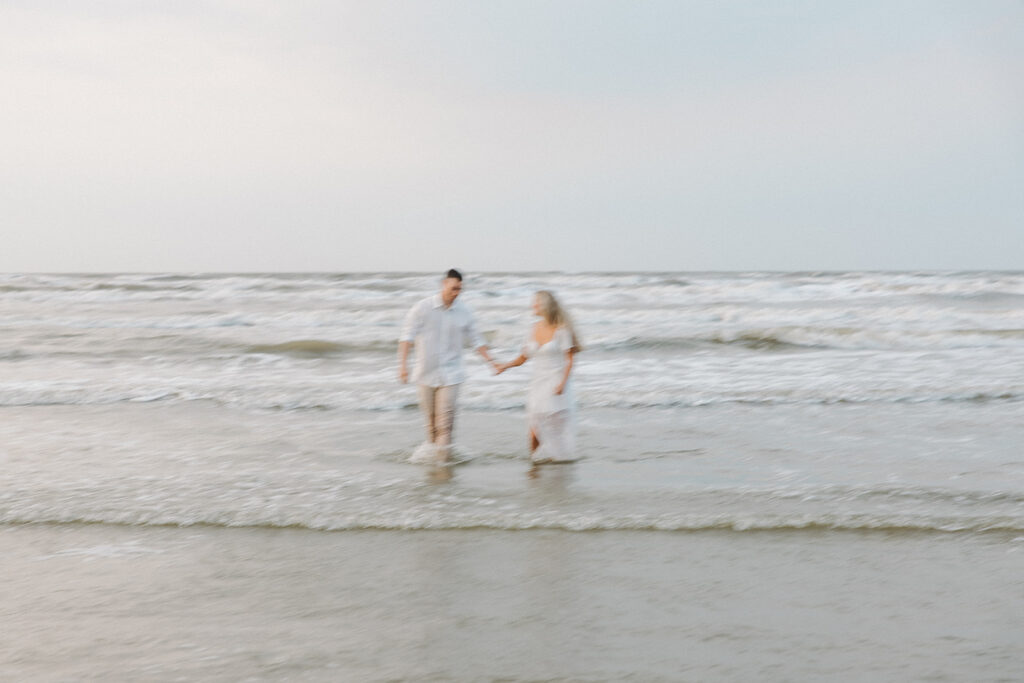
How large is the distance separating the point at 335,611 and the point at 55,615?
1279 millimetres

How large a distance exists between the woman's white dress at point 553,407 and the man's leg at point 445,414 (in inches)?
26.9

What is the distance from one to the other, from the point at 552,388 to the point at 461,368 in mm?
801

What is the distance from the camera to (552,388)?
819 cm

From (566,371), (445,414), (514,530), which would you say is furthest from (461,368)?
(514,530)

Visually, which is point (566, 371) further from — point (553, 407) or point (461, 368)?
point (461, 368)

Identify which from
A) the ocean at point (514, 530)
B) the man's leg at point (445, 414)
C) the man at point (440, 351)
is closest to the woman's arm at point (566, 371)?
the man at point (440, 351)

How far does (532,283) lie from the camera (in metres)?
45.4

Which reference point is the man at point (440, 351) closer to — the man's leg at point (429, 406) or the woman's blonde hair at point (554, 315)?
the man's leg at point (429, 406)

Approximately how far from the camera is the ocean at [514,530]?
3980 millimetres

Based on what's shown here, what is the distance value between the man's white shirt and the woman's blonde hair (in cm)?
63

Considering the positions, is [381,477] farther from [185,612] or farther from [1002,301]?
[1002,301]

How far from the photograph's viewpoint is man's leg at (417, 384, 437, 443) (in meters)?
8.20

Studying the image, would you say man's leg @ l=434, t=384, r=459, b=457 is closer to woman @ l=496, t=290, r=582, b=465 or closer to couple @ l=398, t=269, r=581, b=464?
couple @ l=398, t=269, r=581, b=464

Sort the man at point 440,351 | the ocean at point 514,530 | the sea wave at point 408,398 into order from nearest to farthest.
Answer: the ocean at point 514,530 → the man at point 440,351 → the sea wave at point 408,398
